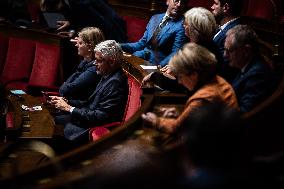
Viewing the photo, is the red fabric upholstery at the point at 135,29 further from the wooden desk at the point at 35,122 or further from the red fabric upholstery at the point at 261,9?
the wooden desk at the point at 35,122

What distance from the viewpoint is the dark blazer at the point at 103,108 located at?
2891 mm

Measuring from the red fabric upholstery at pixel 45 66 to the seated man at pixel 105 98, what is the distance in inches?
46.1

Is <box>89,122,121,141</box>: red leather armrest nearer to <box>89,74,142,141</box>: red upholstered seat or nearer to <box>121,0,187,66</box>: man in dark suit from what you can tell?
<box>89,74,142,141</box>: red upholstered seat

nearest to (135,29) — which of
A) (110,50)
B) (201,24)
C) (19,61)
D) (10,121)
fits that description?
(19,61)

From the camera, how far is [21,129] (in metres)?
2.87

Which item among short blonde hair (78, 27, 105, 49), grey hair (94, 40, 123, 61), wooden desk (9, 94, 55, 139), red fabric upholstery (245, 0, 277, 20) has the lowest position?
wooden desk (9, 94, 55, 139)

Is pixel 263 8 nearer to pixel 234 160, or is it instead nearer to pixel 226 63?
pixel 226 63

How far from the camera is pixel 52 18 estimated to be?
4668mm

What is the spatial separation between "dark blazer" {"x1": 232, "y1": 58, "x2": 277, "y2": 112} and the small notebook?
274 centimetres

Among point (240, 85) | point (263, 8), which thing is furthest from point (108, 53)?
point (263, 8)

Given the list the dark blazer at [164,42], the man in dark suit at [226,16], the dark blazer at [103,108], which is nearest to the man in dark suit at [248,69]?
the man in dark suit at [226,16]

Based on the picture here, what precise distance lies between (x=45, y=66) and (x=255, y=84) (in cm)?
243

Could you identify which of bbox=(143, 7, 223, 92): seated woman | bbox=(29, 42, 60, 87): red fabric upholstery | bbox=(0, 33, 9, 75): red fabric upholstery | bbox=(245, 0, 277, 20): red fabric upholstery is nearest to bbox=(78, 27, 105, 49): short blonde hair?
bbox=(143, 7, 223, 92): seated woman

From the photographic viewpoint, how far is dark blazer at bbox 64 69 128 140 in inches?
114
